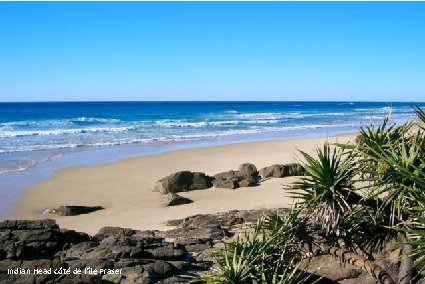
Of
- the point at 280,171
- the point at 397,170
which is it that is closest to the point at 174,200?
the point at 280,171

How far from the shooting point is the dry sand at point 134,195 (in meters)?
12.6

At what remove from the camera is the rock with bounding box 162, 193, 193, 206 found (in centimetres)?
1369

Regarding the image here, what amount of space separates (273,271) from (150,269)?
7.37ft

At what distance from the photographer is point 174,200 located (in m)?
13.8

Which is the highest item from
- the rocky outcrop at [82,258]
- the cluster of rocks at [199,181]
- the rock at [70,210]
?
the rocky outcrop at [82,258]

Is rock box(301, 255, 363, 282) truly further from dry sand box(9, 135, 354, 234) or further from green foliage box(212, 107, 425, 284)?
dry sand box(9, 135, 354, 234)

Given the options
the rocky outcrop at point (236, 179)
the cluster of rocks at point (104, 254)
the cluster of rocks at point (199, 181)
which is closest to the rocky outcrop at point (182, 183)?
the cluster of rocks at point (199, 181)

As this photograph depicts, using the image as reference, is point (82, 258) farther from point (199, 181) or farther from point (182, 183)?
point (199, 181)

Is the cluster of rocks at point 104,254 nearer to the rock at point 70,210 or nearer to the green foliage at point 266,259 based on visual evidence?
the green foliage at point 266,259

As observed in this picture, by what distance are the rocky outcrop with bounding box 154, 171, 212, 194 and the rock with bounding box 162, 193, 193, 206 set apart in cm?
118

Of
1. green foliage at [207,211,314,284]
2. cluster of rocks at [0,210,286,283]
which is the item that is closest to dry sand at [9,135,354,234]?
cluster of rocks at [0,210,286,283]

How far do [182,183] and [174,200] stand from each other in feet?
6.02

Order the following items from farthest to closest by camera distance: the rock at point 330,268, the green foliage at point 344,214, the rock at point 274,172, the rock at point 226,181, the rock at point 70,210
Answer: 1. the rock at point 274,172
2. the rock at point 226,181
3. the rock at point 70,210
4. the rock at point 330,268
5. the green foliage at point 344,214

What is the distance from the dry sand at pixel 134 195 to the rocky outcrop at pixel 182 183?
0.25 meters
